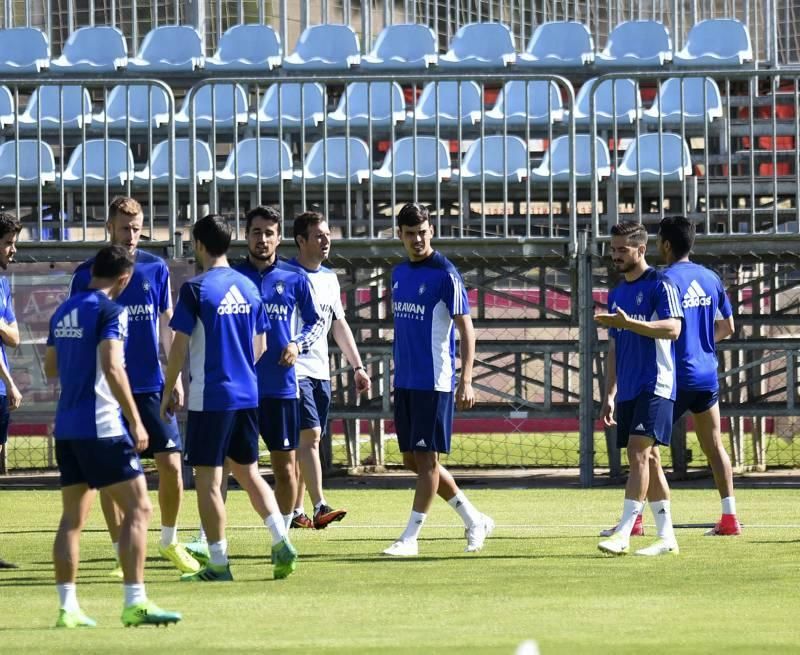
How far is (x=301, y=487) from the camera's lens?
38.0ft

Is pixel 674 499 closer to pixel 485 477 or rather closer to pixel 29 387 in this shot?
pixel 485 477

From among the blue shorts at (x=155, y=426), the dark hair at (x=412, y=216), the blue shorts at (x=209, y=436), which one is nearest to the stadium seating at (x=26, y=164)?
the dark hair at (x=412, y=216)

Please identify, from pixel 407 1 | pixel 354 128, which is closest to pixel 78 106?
pixel 354 128

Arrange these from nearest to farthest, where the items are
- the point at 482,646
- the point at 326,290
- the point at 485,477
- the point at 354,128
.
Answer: the point at 482,646
the point at 326,290
the point at 485,477
the point at 354,128

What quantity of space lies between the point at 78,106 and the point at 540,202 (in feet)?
17.5

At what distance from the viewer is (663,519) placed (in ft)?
32.1

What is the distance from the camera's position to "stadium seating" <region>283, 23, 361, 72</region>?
19.5 m

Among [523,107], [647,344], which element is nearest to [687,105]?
[523,107]

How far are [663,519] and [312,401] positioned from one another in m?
2.79

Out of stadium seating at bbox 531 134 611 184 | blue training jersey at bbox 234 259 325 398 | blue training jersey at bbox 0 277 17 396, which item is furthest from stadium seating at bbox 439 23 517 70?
blue training jersey at bbox 0 277 17 396

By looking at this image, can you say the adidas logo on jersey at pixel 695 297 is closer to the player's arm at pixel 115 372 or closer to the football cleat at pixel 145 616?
the player's arm at pixel 115 372

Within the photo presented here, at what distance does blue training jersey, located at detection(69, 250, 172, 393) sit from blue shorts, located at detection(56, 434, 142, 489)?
6.92 feet

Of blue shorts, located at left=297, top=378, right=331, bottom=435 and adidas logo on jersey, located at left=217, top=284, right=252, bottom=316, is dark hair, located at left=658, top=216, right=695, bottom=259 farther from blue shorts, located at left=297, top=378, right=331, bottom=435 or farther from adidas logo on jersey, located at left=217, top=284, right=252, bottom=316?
adidas logo on jersey, located at left=217, top=284, right=252, bottom=316

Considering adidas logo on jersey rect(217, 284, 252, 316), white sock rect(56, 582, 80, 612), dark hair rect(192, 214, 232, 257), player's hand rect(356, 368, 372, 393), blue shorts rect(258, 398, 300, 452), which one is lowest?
white sock rect(56, 582, 80, 612)
